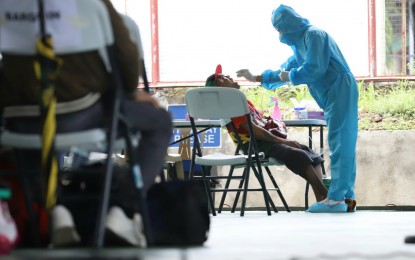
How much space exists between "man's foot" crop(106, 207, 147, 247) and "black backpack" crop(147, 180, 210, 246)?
0.10m

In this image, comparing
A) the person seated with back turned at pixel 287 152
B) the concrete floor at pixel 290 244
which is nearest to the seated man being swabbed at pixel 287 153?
the person seated with back turned at pixel 287 152

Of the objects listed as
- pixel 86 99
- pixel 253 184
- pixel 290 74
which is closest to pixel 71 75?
pixel 86 99

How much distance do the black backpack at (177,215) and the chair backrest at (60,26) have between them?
0.50m

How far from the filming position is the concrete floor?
112 inches

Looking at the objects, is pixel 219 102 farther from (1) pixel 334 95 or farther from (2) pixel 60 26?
(2) pixel 60 26

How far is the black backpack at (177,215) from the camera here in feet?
10.8

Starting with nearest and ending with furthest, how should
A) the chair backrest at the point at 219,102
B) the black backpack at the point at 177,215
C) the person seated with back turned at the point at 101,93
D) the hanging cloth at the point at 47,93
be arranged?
the hanging cloth at the point at 47,93 < the person seated with back turned at the point at 101,93 < the black backpack at the point at 177,215 < the chair backrest at the point at 219,102

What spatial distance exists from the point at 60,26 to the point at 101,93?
27 centimetres

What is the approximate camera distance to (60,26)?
10.1 ft

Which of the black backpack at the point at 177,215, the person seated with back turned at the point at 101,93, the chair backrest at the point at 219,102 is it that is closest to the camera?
the person seated with back turned at the point at 101,93

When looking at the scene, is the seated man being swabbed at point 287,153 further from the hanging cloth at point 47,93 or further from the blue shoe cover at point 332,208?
the hanging cloth at point 47,93

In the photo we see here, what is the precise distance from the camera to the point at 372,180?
9.39 m

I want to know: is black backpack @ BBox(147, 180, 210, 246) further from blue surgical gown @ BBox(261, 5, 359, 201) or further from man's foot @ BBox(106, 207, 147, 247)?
blue surgical gown @ BBox(261, 5, 359, 201)

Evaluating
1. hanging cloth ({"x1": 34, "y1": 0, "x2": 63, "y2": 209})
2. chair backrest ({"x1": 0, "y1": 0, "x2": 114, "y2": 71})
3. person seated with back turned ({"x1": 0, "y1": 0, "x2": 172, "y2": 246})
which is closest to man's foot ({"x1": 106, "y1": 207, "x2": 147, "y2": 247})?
person seated with back turned ({"x1": 0, "y1": 0, "x2": 172, "y2": 246})
